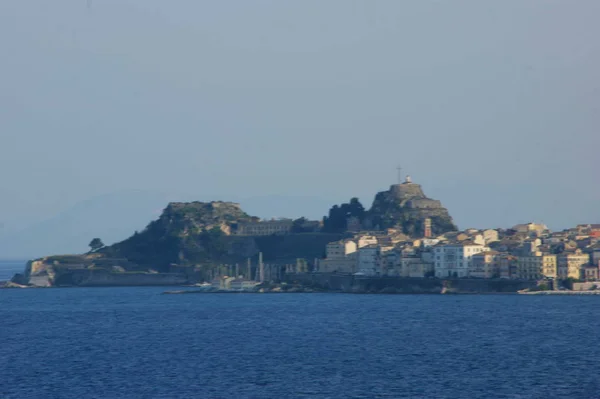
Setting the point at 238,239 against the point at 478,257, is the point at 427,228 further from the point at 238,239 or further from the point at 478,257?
the point at 478,257

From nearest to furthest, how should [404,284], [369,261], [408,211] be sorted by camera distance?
[404,284] < [369,261] < [408,211]

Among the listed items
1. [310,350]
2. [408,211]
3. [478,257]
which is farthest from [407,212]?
[310,350]

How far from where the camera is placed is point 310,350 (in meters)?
71.4

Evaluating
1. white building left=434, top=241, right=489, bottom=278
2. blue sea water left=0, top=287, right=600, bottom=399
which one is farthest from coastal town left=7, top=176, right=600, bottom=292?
blue sea water left=0, top=287, right=600, bottom=399

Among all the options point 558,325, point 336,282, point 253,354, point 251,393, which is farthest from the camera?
point 336,282

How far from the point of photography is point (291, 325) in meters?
89.3

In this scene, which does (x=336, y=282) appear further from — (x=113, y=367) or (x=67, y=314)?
(x=113, y=367)

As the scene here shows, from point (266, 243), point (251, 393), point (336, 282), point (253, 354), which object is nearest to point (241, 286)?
point (336, 282)

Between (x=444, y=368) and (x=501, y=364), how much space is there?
3361 mm

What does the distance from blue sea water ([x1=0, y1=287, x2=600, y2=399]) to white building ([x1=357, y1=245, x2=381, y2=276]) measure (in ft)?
82.2

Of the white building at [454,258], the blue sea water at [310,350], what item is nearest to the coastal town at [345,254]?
the white building at [454,258]

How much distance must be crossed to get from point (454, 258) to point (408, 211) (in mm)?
50715

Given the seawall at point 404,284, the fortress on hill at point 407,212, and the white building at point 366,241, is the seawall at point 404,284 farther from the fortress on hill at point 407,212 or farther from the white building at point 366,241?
the fortress on hill at point 407,212

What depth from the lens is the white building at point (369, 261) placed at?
14238 cm
